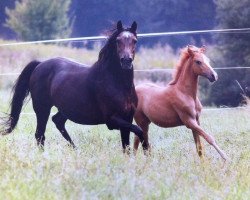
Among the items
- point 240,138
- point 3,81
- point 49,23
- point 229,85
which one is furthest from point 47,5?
point 240,138

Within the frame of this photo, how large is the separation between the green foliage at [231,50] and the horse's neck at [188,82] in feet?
30.0

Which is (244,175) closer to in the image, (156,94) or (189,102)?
(189,102)

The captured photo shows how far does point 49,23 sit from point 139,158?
31714 mm

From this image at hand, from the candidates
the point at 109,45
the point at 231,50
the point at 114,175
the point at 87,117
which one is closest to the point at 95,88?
the point at 87,117

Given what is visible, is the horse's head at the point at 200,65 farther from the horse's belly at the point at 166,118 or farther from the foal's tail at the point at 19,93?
the foal's tail at the point at 19,93

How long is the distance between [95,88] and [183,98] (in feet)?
3.44

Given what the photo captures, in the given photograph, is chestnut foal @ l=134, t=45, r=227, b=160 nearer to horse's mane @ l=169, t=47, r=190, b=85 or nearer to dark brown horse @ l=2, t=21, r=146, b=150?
horse's mane @ l=169, t=47, r=190, b=85

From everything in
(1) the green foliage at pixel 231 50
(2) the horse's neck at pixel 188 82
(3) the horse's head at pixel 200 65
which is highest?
(3) the horse's head at pixel 200 65

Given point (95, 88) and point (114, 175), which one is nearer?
point (114, 175)

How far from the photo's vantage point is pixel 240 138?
9.41 metres

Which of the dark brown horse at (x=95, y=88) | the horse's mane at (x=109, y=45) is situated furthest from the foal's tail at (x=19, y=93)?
the horse's mane at (x=109, y=45)

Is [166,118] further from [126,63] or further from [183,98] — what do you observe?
[126,63]

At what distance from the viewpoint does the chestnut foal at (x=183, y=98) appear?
7789 mm

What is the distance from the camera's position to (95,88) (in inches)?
302
